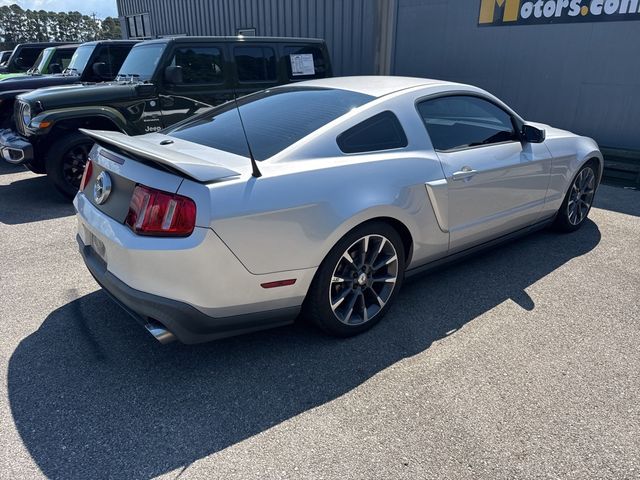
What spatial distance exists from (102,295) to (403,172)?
236 cm

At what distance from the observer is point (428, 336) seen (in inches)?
123

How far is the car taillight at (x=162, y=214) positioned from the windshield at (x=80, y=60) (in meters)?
7.13

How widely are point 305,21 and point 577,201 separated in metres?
8.78

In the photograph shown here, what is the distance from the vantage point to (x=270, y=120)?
3.13 metres

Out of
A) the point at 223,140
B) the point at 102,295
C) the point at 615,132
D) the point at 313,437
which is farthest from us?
the point at 615,132

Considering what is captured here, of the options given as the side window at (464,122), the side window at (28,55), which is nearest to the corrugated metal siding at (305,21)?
the side window at (28,55)

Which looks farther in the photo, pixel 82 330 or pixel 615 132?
pixel 615 132

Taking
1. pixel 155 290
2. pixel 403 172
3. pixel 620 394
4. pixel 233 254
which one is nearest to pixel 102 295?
pixel 155 290

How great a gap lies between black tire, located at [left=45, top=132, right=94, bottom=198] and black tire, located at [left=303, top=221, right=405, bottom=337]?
441cm

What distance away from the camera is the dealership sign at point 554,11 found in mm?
6980

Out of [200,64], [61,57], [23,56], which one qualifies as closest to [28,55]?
[23,56]

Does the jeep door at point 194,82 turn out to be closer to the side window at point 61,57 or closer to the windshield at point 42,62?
the side window at point 61,57

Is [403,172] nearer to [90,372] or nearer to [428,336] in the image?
[428,336]

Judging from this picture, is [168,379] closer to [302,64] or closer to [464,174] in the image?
[464,174]
